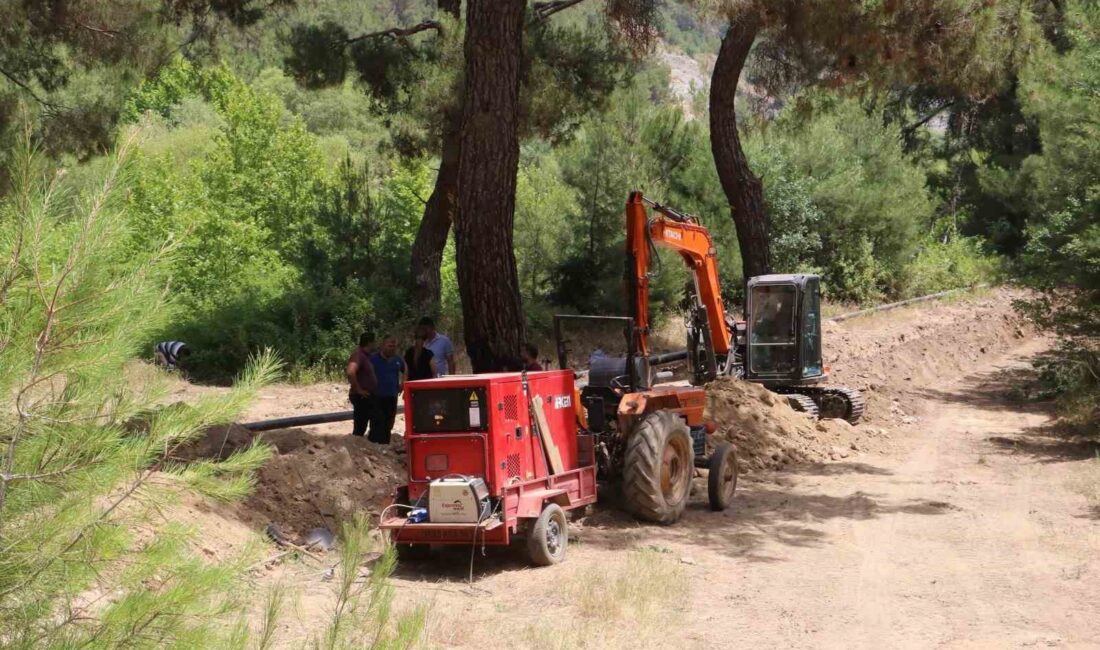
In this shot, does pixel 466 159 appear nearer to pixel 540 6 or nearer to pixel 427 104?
pixel 427 104

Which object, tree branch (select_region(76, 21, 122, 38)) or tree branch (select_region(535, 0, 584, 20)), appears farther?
tree branch (select_region(535, 0, 584, 20))

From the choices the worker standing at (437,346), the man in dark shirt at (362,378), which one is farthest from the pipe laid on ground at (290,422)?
the worker standing at (437,346)

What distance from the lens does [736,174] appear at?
833 inches

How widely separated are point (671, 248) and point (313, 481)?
21.9ft

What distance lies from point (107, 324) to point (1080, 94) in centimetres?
1907

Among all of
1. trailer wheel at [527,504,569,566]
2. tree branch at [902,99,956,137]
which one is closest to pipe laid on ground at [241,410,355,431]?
trailer wheel at [527,504,569,566]

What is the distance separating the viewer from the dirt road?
8219mm

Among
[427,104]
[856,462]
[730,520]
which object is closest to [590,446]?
[730,520]

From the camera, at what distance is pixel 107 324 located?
138 inches

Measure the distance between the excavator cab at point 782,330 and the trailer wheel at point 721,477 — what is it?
6.91m

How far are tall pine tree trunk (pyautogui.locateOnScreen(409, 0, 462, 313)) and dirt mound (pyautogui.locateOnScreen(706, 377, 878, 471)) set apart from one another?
286 inches

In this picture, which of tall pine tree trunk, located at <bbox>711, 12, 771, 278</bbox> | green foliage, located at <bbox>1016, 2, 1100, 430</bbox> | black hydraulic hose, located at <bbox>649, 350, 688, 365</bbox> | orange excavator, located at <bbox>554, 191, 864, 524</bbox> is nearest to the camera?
orange excavator, located at <bbox>554, 191, 864, 524</bbox>

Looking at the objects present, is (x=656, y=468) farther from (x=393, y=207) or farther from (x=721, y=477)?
(x=393, y=207)

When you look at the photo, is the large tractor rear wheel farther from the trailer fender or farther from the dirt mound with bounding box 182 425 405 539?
the dirt mound with bounding box 182 425 405 539
